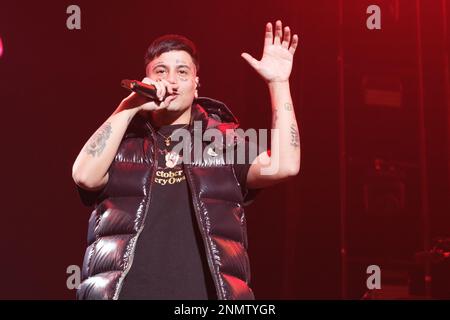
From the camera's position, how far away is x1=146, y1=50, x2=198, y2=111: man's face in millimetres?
2174

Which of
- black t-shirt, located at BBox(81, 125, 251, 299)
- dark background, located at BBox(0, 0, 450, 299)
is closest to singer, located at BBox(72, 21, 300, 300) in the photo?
black t-shirt, located at BBox(81, 125, 251, 299)

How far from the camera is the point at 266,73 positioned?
2107 millimetres

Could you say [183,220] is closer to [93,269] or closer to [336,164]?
[93,269]

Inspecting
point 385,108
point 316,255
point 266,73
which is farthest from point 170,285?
point 385,108

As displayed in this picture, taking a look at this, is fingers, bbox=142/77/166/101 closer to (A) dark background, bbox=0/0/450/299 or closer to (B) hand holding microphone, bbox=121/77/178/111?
(B) hand holding microphone, bbox=121/77/178/111

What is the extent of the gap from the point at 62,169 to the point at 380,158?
5.83ft

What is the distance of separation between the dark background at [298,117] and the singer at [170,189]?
1374 millimetres

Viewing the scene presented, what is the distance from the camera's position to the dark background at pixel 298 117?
3.48m

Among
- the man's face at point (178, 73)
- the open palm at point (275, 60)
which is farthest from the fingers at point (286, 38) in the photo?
the man's face at point (178, 73)

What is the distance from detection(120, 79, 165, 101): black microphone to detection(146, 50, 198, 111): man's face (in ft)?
0.36

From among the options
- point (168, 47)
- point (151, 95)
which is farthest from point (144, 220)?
point (168, 47)

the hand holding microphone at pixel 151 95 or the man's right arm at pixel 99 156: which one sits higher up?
the hand holding microphone at pixel 151 95

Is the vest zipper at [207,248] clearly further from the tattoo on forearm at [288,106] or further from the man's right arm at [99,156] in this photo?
the tattoo on forearm at [288,106]

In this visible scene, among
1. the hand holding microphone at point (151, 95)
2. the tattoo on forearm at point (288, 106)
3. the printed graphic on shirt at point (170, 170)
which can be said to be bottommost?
the printed graphic on shirt at point (170, 170)
